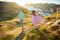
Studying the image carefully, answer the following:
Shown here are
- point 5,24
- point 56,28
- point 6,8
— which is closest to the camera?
point 56,28

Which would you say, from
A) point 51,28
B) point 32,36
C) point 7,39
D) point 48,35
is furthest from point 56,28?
point 7,39

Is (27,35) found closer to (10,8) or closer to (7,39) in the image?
(7,39)

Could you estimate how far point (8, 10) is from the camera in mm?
24375

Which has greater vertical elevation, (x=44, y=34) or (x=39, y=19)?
(x=39, y=19)

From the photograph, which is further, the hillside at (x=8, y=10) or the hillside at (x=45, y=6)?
the hillside at (x=45, y=6)

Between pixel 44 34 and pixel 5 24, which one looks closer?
pixel 44 34

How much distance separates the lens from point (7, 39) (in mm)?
15328

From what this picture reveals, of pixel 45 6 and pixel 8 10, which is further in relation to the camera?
pixel 45 6

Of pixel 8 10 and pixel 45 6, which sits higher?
pixel 8 10

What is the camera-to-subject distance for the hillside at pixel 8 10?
22.7 meters

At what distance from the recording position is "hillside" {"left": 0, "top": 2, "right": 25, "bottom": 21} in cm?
2272

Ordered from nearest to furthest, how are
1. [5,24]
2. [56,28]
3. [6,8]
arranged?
[56,28] < [5,24] < [6,8]

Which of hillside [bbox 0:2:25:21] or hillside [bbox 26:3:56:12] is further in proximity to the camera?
hillside [bbox 26:3:56:12]

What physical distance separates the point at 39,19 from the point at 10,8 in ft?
33.9
